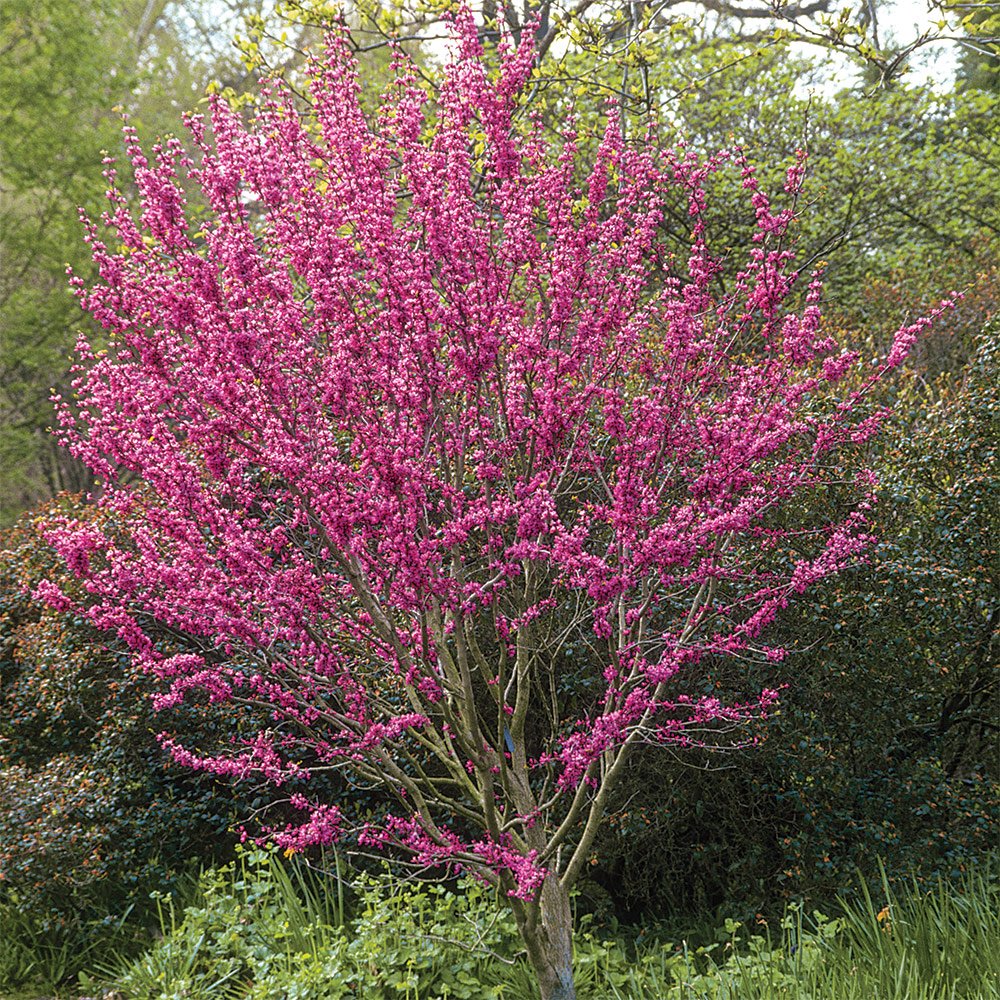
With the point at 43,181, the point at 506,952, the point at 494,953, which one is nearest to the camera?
the point at 494,953

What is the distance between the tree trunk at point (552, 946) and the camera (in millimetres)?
3494

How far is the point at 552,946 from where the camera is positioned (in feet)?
11.7

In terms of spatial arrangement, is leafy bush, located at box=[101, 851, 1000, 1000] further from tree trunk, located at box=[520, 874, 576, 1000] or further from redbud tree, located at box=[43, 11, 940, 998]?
redbud tree, located at box=[43, 11, 940, 998]

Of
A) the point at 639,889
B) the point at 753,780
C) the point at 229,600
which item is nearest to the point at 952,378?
the point at 753,780

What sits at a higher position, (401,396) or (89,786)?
(401,396)

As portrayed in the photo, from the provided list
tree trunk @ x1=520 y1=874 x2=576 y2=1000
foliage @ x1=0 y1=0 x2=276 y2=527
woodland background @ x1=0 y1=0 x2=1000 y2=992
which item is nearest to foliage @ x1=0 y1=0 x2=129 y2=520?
foliage @ x1=0 y1=0 x2=276 y2=527

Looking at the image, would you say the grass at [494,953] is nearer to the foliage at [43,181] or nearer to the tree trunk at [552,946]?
the tree trunk at [552,946]

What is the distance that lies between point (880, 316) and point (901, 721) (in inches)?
225

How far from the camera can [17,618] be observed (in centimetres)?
718

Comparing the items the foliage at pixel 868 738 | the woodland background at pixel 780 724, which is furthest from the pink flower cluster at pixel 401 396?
the foliage at pixel 868 738

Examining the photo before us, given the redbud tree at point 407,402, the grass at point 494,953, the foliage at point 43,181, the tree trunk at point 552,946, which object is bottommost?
the grass at point 494,953

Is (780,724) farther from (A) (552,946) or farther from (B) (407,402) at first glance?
(B) (407,402)

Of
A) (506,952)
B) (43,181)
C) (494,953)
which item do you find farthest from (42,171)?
(494,953)

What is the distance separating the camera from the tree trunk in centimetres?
349
